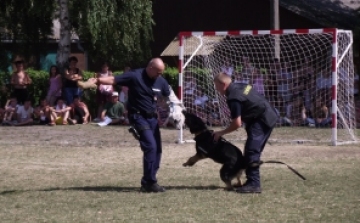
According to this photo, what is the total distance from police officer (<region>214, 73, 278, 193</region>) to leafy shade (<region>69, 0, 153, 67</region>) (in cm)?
1240

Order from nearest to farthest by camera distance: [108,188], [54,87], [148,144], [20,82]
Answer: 1. [148,144]
2. [108,188]
3. [54,87]
4. [20,82]

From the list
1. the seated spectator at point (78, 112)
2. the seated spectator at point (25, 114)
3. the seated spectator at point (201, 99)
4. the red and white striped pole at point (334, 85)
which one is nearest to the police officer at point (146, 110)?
the red and white striped pole at point (334, 85)

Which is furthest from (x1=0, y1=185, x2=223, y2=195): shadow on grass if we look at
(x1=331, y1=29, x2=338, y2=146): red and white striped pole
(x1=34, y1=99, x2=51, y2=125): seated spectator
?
(x1=34, y1=99, x2=51, y2=125): seated spectator

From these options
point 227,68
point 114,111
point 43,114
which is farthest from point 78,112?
point 227,68

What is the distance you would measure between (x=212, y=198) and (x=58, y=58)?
1394cm

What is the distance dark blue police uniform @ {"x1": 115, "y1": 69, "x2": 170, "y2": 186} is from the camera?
1015 centimetres

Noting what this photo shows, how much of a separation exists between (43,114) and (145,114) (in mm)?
11239

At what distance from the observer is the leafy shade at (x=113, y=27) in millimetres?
22000

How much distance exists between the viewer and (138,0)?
2283 centimetres

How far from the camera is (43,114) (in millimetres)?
21016

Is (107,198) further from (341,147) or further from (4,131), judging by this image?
(4,131)

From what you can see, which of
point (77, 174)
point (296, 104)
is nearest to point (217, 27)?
point (296, 104)

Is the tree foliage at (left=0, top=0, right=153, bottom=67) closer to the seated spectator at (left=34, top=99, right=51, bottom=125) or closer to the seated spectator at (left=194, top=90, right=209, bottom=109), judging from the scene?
the seated spectator at (left=34, top=99, right=51, bottom=125)

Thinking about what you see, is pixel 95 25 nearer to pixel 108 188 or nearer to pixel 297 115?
pixel 297 115
